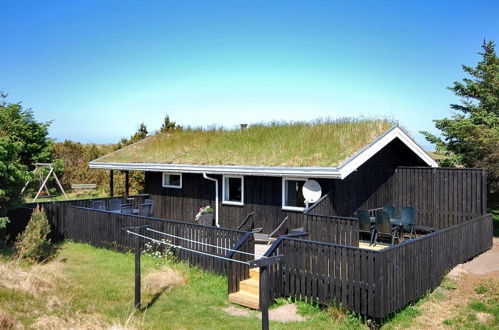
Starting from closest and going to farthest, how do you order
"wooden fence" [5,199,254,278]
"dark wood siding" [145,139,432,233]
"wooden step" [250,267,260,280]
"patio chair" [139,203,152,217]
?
1. "wooden step" [250,267,260,280]
2. "wooden fence" [5,199,254,278]
3. "dark wood siding" [145,139,432,233]
4. "patio chair" [139,203,152,217]

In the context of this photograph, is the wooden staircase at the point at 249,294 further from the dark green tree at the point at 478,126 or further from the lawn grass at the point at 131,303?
the dark green tree at the point at 478,126

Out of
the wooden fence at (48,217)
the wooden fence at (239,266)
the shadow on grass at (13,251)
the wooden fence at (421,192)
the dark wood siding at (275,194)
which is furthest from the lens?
the wooden fence at (48,217)

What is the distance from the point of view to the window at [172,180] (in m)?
16.9

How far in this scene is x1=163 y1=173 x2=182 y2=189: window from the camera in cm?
1691

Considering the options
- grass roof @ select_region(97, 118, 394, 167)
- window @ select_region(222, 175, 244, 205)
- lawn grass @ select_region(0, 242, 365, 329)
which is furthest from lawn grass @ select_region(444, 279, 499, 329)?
window @ select_region(222, 175, 244, 205)

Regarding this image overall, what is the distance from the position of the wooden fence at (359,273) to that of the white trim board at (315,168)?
2934mm

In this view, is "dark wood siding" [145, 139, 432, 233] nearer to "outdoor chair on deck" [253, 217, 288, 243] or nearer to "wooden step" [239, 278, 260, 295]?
"outdoor chair on deck" [253, 217, 288, 243]

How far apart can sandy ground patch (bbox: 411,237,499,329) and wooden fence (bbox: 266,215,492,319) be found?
40 centimetres

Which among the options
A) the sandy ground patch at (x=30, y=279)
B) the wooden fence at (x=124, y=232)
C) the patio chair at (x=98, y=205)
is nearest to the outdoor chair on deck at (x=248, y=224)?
the wooden fence at (x=124, y=232)

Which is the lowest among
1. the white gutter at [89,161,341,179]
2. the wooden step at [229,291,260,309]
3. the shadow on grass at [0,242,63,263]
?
the wooden step at [229,291,260,309]

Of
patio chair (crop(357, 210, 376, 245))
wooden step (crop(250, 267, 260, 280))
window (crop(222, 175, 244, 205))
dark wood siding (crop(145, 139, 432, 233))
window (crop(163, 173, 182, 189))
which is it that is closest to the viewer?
wooden step (crop(250, 267, 260, 280))

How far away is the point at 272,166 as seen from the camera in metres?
12.9

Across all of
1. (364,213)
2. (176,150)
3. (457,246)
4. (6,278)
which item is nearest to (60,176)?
(176,150)

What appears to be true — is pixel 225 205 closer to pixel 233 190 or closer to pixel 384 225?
pixel 233 190
